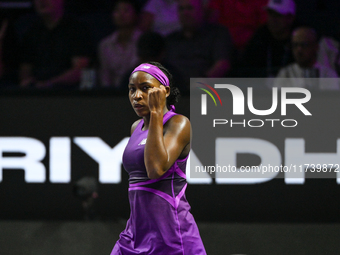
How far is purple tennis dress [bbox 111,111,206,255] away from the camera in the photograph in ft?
7.68

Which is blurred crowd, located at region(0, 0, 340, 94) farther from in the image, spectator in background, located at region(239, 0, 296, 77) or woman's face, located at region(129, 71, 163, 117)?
woman's face, located at region(129, 71, 163, 117)

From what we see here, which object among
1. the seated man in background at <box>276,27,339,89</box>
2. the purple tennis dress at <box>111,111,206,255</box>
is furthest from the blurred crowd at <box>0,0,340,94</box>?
the purple tennis dress at <box>111,111,206,255</box>

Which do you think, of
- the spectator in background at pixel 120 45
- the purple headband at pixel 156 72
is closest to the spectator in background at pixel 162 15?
the spectator in background at pixel 120 45

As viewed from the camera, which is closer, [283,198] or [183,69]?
[283,198]

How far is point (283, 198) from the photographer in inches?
176

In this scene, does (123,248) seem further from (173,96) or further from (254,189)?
(254,189)

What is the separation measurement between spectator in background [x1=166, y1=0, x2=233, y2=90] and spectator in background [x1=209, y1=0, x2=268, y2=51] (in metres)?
0.23

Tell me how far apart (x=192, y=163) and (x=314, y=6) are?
2413 mm

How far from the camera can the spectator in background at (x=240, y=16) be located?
5219mm

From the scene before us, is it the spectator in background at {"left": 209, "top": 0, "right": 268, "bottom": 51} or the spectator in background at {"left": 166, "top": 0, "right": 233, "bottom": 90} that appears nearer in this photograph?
the spectator in background at {"left": 166, "top": 0, "right": 233, "bottom": 90}

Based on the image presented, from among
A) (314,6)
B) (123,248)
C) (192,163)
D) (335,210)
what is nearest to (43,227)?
(192,163)

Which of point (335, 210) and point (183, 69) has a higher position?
point (183, 69)

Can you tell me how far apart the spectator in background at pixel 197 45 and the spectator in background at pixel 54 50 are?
93 cm

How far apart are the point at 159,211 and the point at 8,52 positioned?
362 centimetres
